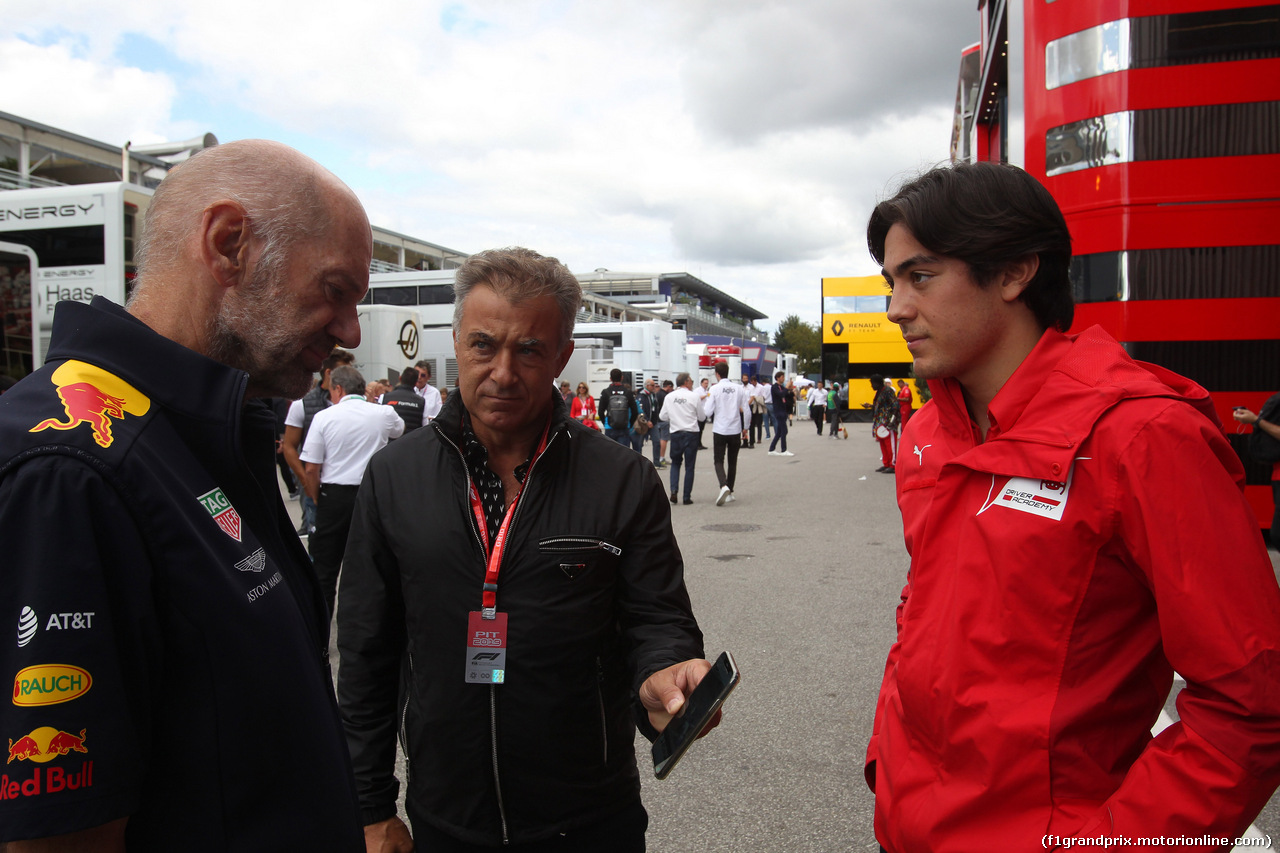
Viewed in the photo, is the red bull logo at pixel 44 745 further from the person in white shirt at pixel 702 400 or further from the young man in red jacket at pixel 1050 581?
the person in white shirt at pixel 702 400

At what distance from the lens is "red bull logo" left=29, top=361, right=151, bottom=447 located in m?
1.04

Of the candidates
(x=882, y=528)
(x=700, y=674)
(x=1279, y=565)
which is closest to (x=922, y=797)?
(x=700, y=674)

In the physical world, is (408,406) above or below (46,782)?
above

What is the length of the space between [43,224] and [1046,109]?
11179 mm

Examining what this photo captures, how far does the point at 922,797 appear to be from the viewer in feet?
Result: 5.18

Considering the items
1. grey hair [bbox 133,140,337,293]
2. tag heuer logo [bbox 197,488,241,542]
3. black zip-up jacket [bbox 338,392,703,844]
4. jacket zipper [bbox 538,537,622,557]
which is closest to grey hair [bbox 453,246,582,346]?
black zip-up jacket [bbox 338,392,703,844]

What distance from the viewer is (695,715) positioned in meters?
1.51

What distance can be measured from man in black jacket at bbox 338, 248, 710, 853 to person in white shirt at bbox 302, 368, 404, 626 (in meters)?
3.94

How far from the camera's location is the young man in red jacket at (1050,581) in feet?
4.05

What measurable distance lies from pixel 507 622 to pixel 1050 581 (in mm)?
1158

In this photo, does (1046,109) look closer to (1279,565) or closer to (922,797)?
(1279,565)

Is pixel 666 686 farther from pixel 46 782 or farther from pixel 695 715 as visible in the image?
pixel 46 782

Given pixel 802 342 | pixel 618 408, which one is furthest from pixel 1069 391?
pixel 802 342

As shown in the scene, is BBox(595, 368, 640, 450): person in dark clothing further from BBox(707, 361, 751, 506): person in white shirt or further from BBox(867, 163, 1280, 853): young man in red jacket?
BBox(867, 163, 1280, 853): young man in red jacket
